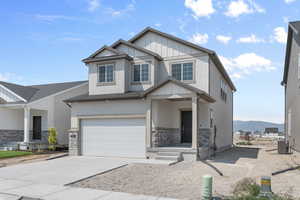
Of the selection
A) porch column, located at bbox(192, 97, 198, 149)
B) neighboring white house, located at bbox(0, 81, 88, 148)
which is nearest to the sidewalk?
porch column, located at bbox(192, 97, 198, 149)

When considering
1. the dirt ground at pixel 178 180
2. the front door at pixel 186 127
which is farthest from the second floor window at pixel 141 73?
the dirt ground at pixel 178 180

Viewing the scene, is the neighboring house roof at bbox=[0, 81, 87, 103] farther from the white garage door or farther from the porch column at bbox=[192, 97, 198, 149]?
the porch column at bbox=[192, 97, 198, 149]

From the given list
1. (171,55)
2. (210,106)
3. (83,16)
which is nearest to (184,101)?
(210,106)

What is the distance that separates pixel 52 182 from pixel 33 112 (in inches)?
576

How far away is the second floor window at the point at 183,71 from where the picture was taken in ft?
55.2

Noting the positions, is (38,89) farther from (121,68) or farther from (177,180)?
(177,180)

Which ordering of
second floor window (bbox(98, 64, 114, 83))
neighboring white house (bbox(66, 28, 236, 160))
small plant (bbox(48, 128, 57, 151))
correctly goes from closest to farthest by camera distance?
1. neighboring white house (bbox(66, 28, 236, 160))
2. second floor window (bbox(98, 64, 114, 83))
3. small plant (bbox(48, 128, 57, 151))

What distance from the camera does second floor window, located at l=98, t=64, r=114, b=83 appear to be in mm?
17812

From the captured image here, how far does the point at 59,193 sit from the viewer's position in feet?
25.9

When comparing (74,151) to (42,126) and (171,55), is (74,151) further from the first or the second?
(171,55)

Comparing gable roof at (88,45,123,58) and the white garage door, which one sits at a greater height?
gable roof at (88,45,123,58)

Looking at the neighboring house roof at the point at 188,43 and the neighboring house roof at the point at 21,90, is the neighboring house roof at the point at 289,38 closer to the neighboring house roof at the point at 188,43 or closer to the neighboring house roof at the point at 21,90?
the neighboring house roof at the point at 188,43

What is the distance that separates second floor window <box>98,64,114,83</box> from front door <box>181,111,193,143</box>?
5.13m

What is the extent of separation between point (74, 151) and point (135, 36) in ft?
27.7
